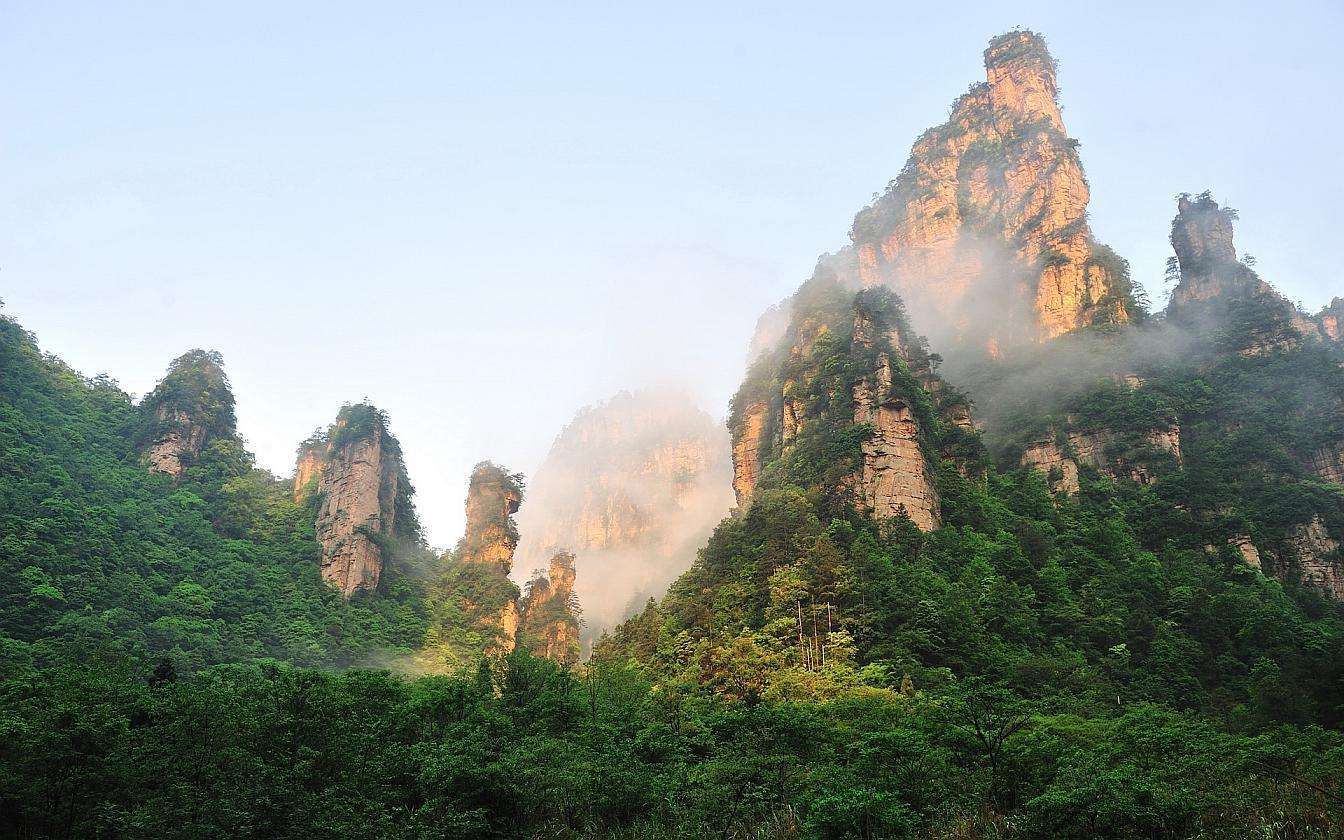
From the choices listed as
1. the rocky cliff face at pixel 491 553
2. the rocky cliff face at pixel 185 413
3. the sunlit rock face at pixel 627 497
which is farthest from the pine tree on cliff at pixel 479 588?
the sunlit rock face at pixel 627 497

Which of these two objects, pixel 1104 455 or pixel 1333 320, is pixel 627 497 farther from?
pixel 1333 320

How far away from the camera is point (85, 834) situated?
2088cm

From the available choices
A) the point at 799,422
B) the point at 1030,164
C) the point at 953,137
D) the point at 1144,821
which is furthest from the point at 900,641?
the point at 953,137

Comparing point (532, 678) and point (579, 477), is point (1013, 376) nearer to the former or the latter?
point (532, 678)

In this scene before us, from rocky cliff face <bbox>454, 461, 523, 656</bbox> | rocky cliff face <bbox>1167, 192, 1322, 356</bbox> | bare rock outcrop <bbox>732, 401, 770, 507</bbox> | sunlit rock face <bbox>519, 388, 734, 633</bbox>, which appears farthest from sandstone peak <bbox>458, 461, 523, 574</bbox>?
rocky cliff face <bbox>1167, 192, 1322, 356</bbox>

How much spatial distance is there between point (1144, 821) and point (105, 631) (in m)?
48.5

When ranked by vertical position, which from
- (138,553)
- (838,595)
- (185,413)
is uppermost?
(185,413)

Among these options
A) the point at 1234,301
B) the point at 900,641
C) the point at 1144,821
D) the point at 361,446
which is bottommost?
the point at 1144,821

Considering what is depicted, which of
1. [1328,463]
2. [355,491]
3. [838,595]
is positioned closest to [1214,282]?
[1328,463]

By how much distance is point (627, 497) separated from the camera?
531ft

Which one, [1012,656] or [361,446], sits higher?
[361,446]

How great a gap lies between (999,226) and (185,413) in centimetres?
9410

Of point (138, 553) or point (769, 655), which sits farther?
point (138, 553)

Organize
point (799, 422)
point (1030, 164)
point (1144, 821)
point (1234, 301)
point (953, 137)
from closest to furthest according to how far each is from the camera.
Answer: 1. point (1144, 821)
2. point (799, 422)
3. point (1234, 301)
4. point (1030, 164)
5. point (953, 137)
